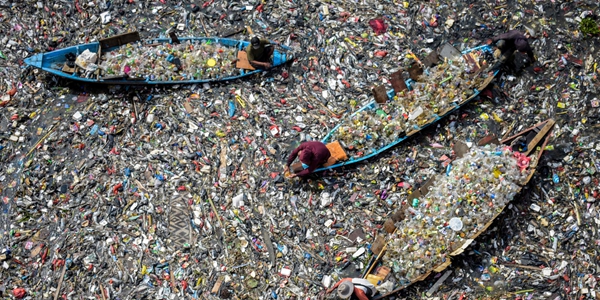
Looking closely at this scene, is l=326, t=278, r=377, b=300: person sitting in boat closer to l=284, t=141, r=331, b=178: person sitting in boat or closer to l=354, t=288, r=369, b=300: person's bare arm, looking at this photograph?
l=354, t=288, r=369, b=300: person's bare arm

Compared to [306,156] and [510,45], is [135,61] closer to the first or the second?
[306,156]

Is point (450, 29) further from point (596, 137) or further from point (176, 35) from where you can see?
point (176, 35)

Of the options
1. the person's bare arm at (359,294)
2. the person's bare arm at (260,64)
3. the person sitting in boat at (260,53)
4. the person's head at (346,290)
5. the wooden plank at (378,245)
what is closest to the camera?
the person's head at (346,290)

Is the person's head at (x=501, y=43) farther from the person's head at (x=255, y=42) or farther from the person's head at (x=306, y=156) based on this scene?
the person's head at (x=255, y=42)

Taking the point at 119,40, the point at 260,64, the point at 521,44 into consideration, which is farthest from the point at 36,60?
the point at 521,44

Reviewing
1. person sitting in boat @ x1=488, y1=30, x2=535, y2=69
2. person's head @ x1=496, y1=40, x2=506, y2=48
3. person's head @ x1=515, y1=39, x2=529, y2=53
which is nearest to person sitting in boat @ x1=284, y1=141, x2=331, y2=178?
person sitting in boat @ x1=488, y1=30, x2=535, y2=69

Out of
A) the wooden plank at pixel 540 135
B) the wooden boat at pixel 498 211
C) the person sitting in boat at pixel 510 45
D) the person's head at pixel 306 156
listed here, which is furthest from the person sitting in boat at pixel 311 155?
the person sitting in boat at pixel 510 45

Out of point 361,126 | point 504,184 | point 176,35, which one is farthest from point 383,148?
point 176,35
